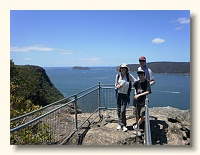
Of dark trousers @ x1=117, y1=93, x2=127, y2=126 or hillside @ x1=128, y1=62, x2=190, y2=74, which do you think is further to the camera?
dark trousers @ x1=117, y1=93, x2=127, y2=126

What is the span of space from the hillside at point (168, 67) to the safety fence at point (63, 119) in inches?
41.8

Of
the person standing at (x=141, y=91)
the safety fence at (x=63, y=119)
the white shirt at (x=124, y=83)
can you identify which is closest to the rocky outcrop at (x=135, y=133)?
the safety fence at (x=63, y=119)

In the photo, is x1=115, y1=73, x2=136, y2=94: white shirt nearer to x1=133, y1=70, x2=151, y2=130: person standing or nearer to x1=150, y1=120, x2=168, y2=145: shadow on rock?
x1=133, y1=70, x2=151, y2=130: person standing

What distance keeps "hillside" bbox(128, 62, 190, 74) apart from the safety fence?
1.06 m

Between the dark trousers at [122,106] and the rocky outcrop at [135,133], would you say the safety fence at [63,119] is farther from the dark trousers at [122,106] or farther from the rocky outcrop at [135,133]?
the dark trousers at [122,106]

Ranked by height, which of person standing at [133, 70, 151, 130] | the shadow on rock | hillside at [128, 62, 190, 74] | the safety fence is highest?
hillside at [128, 62, 190, 74]

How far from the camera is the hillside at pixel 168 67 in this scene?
4.30 m

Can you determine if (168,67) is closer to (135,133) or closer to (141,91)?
(141,91)

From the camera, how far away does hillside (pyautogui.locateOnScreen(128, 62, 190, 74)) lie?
4301mm

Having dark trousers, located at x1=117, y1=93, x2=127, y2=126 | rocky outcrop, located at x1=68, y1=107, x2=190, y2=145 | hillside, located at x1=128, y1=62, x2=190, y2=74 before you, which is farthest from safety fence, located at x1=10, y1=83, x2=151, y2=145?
hillside, located at x1=128, y1=62, x2=190, y2=74

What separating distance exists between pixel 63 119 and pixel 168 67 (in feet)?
7.30

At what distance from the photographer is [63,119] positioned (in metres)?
4.46

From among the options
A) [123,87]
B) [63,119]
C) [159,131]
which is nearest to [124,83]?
[123,87]

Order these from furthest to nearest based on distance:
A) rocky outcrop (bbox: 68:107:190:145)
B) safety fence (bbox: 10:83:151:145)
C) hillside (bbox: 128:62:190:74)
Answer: hillside (bbox: 128:62:190:74) < rocky outcrop (bbox: 68:107:190:145) < safety fence (bbox: 10:83:151:145)
